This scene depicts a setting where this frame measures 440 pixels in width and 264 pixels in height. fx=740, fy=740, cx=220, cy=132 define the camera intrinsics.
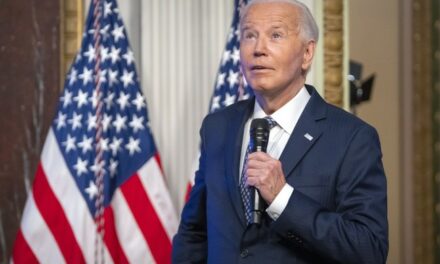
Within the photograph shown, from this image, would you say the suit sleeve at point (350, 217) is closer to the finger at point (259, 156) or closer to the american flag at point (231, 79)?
the finger at point (259, 156)

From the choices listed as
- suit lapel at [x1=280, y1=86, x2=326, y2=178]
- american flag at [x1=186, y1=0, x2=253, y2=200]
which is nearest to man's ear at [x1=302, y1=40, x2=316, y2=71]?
suit lapel at [x1=280, y1=86, x2=326, y2=178]

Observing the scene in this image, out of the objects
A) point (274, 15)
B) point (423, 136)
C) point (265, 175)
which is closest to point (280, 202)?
point (265, 175)

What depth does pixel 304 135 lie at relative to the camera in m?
2.01

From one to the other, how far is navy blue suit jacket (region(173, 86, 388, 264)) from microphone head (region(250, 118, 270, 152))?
0.09 metres

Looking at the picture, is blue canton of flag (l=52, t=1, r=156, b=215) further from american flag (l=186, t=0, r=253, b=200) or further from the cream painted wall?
the cream painted wall

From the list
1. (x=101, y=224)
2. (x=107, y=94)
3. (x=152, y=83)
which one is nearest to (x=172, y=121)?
(x=152, y=83)

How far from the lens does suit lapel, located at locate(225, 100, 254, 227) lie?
6.63ft

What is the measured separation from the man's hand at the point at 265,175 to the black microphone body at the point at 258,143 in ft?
0.09

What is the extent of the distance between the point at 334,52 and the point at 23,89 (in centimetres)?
167

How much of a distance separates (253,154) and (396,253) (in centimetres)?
547

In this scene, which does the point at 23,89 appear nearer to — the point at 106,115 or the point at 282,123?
the point at 106,115

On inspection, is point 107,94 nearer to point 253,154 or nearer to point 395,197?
point 253,154

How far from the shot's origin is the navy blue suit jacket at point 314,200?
72.9 inches

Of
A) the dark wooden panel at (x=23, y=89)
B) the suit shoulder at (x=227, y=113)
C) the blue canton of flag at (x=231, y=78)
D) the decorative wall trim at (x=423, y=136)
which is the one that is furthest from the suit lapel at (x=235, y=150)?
the decorative wall trim at (x=423, y=136)
